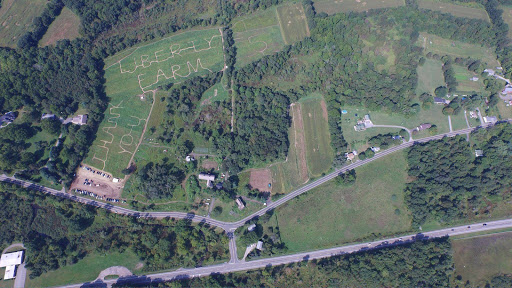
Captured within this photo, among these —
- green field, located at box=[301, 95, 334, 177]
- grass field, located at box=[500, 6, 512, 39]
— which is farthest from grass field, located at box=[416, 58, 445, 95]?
green field, located at box=[301, 95, 334, 177]

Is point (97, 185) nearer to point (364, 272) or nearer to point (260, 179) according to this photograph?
point (260, 179)

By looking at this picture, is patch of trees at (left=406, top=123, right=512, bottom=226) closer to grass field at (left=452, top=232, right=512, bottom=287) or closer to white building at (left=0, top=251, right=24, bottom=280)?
grass field at (left=452, top=232, right=512, bottom=287)

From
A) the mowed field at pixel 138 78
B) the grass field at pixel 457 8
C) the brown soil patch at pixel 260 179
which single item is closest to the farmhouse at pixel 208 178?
the brown soil patch at pixel 260 179

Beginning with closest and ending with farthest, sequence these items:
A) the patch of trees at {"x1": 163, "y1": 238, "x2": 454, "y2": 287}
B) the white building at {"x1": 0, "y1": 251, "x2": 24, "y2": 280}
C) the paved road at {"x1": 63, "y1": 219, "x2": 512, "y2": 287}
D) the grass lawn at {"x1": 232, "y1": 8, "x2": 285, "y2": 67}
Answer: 1. the patch of trees at {"x1": 163, "y1": 238, "x2": 454, "y2": 287}
2. the white building at {"x1": 0, "y1": 251, "x2": 24, "y2": 280}
3. the paved road at {"x1": 63, "y1": 219, "x2": 512, "y2": 287}
4. the grass lawn at {"x1": 232, "y1": 8, "x2": 285, "y2": 67}

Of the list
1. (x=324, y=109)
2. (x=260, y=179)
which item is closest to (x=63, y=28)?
(x=260, y=179)

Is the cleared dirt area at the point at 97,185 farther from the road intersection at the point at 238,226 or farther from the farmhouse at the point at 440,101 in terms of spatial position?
the farmhouse at the point at 440,101

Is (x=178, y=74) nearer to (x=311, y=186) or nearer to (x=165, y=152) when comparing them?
(x=165, y=152)

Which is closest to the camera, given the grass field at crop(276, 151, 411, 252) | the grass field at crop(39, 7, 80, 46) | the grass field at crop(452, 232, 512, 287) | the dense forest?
the grass field at crop(452, 232, 512, 287)
